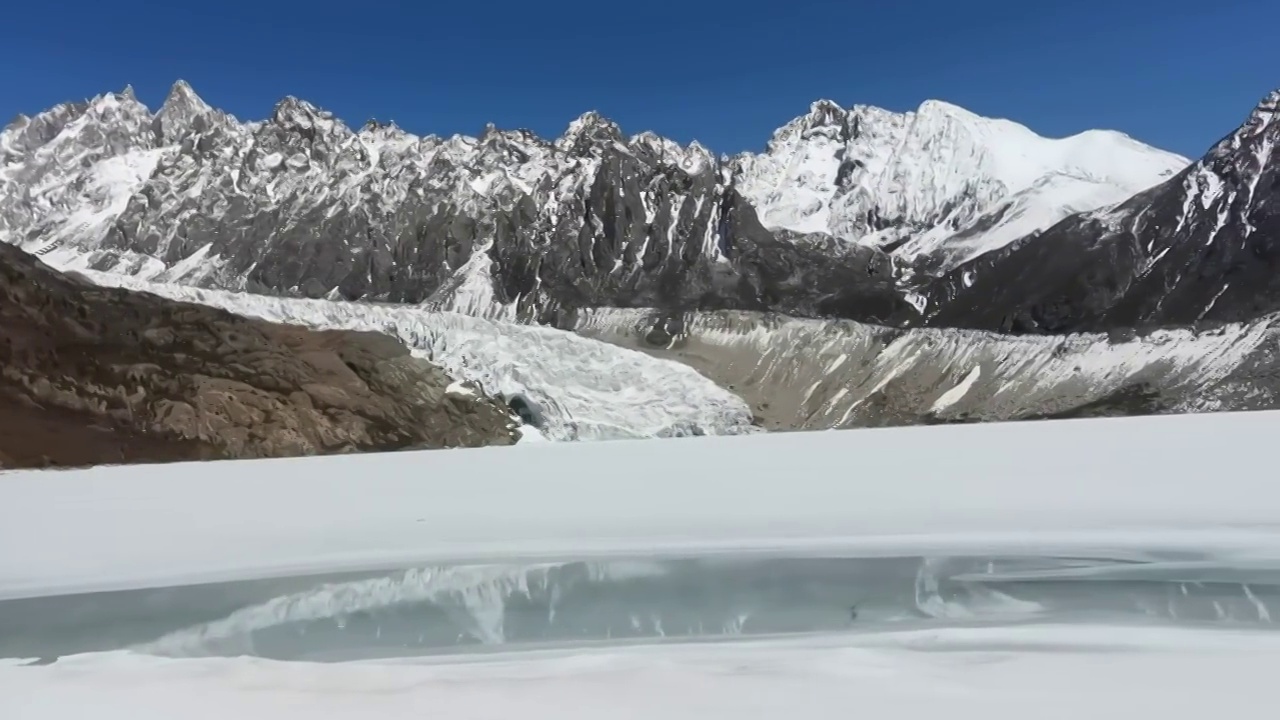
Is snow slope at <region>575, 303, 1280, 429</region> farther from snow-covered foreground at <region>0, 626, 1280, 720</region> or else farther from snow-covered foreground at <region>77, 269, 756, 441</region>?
snow-covered foreground at <region>0, 626, 1280, 720</region>

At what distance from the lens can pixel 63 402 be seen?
1845 inches

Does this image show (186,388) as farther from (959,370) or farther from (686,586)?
(959,370)

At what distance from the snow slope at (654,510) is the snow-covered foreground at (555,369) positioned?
3827 cm

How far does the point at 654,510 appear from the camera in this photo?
65.8 ft

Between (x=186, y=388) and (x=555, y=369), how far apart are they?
29818 mm

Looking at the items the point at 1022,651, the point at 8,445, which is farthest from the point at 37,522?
the point at 8,445

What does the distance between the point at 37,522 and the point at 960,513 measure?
18.5m

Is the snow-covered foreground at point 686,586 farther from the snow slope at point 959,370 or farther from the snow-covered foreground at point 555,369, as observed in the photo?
the snow slope at point 959,370

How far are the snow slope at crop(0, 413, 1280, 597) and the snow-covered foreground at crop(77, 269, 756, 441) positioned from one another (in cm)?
3827

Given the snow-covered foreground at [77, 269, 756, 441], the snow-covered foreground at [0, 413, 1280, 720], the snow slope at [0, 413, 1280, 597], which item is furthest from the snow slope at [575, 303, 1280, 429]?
the snow-covered foreground at [0, 413, 1280, 720]

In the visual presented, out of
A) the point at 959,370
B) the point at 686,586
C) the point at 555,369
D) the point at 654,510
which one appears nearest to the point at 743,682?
the point at 686,586

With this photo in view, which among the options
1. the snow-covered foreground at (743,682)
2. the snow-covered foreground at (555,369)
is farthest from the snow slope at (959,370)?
the snow-covered foreground at (743,682)

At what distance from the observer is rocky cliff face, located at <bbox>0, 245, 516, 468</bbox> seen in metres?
46.5

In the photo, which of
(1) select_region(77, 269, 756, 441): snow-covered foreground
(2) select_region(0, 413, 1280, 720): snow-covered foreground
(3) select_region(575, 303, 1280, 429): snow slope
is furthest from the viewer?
(3) select_region(575, 303, 1280, 429): snow slope
